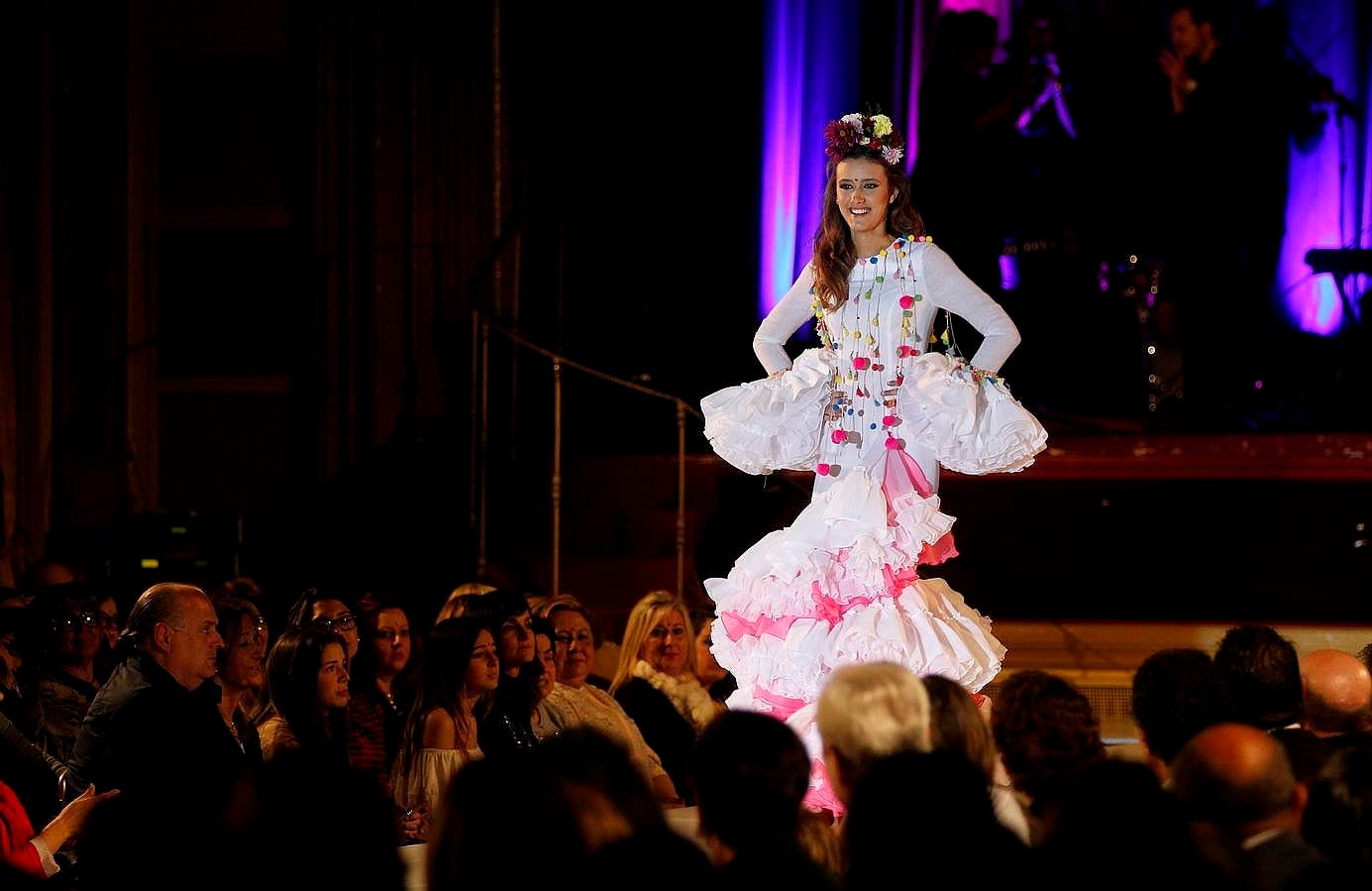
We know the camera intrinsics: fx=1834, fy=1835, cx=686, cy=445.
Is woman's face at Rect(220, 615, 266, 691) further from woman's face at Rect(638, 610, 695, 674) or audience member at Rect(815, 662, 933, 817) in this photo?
audience member at Rect(815, 662, 933, 817)

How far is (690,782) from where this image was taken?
10.6ft

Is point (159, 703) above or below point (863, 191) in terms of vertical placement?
below

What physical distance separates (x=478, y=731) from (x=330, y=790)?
105 inches

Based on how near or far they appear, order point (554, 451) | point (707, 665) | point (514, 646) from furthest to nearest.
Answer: point (554, 451), point (707, 665), point (514, 646)

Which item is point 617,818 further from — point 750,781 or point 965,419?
point 965,419

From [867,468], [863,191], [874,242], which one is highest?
[863,191]

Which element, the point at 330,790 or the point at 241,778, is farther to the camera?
the point at 241,778

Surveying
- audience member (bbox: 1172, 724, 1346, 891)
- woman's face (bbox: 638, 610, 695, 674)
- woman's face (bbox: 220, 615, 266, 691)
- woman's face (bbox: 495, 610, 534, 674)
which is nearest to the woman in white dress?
woman's face (bbox: 495, 610, 534, 674)

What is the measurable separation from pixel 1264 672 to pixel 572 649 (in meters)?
2.55

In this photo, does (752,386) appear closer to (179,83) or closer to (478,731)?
(478,731)

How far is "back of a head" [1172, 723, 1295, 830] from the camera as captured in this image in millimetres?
2703

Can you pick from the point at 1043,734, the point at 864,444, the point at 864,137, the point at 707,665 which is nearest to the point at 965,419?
the point at 864,444

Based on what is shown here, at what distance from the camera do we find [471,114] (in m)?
10.1

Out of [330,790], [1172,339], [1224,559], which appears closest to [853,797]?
[330,790]
